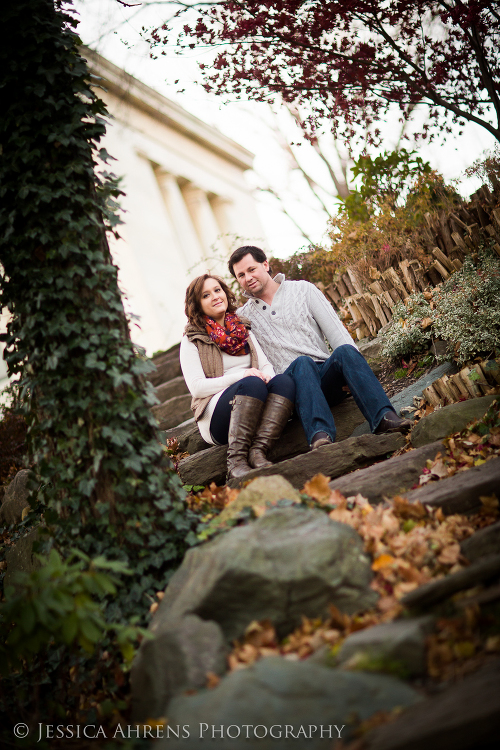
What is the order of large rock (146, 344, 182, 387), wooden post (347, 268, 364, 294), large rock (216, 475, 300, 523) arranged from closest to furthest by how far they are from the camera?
large rock (216, 475, 300, 523)
wooden post (347, 268, 364, 294)
large rock (146, 344, 182, 387)

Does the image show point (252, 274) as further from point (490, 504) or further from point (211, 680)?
point (211, 680)

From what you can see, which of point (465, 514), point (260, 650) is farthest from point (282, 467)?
point (260, 650)

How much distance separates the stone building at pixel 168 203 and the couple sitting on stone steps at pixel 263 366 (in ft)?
15.6

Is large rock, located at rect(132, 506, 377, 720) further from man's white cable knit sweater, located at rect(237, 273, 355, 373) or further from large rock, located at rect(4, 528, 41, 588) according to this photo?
man's white cable knit sweater, located at rect(237, 273, 355, 373)

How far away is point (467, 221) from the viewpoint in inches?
197

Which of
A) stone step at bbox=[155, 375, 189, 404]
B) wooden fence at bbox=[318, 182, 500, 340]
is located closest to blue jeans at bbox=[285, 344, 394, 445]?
wooden fence at bbox=[318, 182, 500, 340]

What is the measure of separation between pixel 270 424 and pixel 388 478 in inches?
36.7

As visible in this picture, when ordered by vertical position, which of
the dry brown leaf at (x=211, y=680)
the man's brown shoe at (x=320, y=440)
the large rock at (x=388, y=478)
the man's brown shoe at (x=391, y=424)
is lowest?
the dry brown leaf at (x=211, y=680)

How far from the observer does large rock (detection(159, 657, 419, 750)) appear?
4.28 feet

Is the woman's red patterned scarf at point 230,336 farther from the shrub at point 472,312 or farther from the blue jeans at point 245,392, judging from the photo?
the shrub at point 472,312

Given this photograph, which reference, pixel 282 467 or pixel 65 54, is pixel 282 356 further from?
pixel 65 54

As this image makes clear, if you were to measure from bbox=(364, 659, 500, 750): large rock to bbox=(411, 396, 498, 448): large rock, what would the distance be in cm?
195

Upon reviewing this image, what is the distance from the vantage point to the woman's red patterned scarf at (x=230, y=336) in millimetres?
3795

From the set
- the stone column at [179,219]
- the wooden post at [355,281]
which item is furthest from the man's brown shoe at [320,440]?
the stone column at [179,219]
